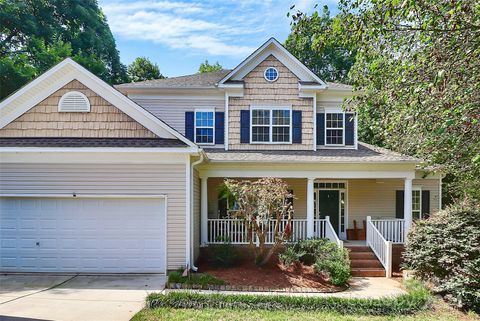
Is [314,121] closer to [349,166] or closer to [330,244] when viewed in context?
[349,166]

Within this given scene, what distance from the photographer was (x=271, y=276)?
32.3 ft

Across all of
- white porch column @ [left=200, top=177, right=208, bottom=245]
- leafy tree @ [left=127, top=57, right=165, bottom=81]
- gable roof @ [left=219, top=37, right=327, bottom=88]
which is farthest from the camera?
leafy tree @ [left=127, top=57, right=165, bottom=81]

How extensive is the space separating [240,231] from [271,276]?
2.52 meters

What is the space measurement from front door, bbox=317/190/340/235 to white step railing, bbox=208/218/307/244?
93.9 inches

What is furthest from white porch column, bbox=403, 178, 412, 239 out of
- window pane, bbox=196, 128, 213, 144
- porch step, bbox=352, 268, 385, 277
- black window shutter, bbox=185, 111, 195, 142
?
black window shutter, bbox=185, 111, 195, 142

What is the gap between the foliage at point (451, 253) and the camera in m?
7.69

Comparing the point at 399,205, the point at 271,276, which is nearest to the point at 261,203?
the point at 271,276

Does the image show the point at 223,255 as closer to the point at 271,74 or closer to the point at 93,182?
the point at 93,182

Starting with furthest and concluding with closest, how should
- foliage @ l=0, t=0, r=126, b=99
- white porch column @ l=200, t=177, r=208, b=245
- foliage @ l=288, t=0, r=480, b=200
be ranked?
foliage @ l=0, t=0, r=126, b=99 < white porch column @ l=200, t=177, r=208, b=245 < foliage @ l=288, t=0, r=480, b=200

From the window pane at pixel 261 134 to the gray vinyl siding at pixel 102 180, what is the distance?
450 cm

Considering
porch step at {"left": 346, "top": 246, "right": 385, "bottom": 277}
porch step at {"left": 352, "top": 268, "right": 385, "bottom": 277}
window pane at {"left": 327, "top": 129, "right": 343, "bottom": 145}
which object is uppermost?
window pane at {"left": 327, "top": 129, "right": 343, "bottom": 145}

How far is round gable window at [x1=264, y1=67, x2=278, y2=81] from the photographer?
13625 mm

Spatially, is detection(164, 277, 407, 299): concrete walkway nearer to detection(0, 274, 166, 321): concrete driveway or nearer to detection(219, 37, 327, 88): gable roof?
detection(0, 274, 166, 321): concrete driveway

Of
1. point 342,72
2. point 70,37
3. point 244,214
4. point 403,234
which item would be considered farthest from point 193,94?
point 342,72
